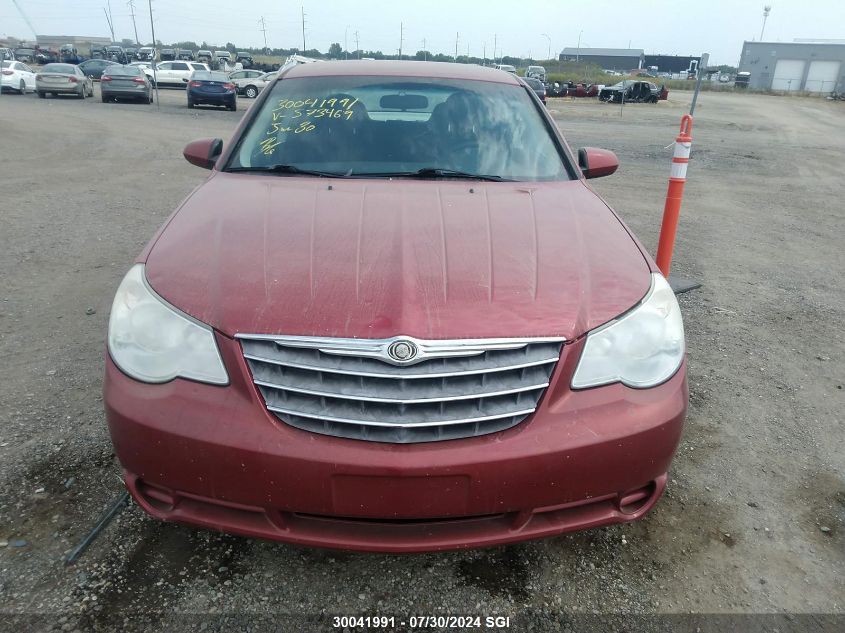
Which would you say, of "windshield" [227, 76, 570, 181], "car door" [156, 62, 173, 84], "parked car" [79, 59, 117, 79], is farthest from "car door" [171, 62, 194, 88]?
"windshield" [227, 76, 570, 181]

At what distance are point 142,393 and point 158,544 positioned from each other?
67 cm

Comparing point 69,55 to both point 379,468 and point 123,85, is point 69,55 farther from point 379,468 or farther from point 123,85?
point 379,468

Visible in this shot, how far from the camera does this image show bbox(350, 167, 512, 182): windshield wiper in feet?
9.43

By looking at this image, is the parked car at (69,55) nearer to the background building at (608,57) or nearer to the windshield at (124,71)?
the windshield at (124,71)

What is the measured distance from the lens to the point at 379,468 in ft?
5.52

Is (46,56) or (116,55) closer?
(46,56)

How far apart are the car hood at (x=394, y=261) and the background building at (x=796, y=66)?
7347cm

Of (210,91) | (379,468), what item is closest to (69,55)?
(210,91)

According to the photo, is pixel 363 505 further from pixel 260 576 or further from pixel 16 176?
pixel 16 176

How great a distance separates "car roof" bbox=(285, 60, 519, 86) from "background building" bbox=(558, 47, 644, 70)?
105470 millimetres

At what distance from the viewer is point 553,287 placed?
199 centimetres

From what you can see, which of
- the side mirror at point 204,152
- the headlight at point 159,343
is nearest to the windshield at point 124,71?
the side mirror at point 204,152

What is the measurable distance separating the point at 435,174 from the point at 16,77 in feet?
93.2

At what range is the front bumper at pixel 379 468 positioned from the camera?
1.71m
